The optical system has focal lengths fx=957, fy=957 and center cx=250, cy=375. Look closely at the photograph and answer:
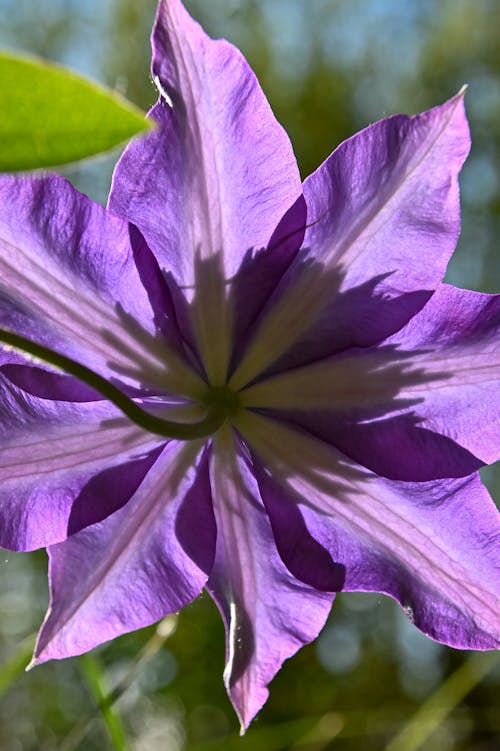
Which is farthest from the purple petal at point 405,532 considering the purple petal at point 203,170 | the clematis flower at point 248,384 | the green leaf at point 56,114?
the green leaf at point 56,114

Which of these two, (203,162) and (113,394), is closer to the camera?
(113,394)

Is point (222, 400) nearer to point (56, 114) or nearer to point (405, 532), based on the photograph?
point (405, 532)

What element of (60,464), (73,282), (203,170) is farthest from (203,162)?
(60,464)

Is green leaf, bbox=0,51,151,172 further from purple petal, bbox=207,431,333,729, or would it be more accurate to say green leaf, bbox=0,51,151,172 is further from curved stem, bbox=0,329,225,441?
purple petal, bbox=207,431,333,729

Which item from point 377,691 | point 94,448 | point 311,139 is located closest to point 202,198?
point 94,448

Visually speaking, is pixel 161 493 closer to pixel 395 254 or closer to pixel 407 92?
pixel 395 254

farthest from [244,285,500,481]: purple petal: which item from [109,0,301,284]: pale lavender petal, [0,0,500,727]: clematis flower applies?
[109,0,301,284]: pale lavender petal

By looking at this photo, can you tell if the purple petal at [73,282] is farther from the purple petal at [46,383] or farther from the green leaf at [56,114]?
the green leaf at [56,114]
